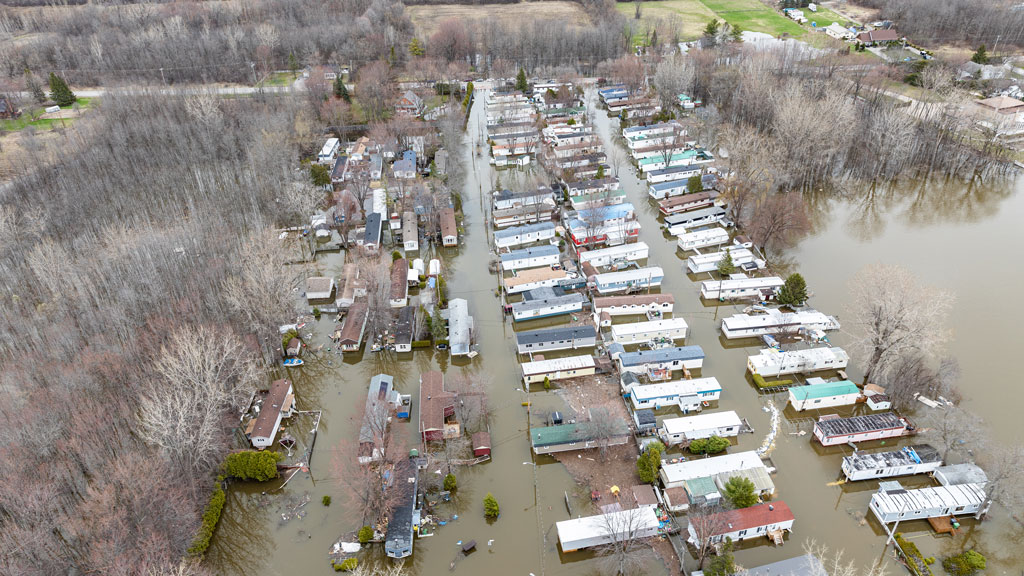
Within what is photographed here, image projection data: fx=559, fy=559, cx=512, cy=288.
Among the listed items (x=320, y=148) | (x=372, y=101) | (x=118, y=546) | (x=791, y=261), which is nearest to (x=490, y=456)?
(x=118, y=546)

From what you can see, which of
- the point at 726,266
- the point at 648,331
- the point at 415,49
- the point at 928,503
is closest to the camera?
the point at 928,503

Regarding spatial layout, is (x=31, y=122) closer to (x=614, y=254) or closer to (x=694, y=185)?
(x=614, y=254)

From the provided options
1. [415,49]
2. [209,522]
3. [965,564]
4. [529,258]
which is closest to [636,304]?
[529,258]

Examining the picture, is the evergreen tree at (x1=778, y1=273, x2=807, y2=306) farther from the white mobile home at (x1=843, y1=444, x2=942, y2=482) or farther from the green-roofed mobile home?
the white mobile home at (x1=843, y1=444, x2=942, y2=482)

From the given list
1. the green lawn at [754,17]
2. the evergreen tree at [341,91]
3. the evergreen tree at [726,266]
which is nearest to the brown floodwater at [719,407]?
the evergreen tree at [726,266]

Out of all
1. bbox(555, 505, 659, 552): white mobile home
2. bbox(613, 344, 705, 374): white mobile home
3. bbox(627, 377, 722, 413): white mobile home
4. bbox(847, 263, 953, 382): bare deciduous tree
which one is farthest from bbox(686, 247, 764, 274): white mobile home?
bbox(555, 505, 659, 552): white mobile home

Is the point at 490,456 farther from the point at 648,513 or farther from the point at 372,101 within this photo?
the point at 372,101

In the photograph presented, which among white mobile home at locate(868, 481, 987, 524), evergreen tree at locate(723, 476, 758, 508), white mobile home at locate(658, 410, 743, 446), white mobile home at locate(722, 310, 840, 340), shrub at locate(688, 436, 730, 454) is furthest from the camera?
white mobile home at locate(722, 310, 840, 340)
